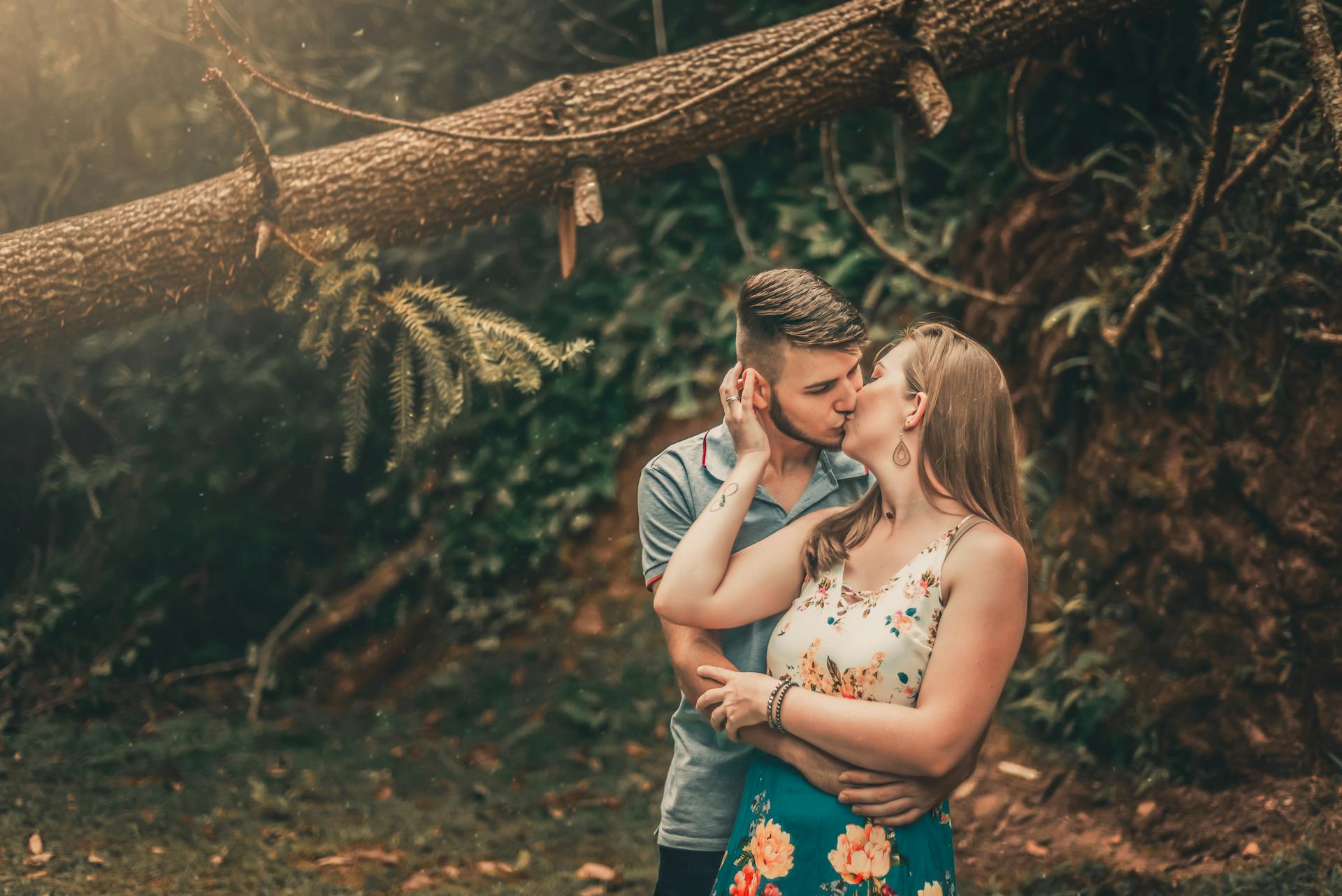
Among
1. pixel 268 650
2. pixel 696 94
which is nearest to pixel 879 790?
pixel 696 94

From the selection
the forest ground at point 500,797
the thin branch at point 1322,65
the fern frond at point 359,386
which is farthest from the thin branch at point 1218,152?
the fern frond at point 359,386

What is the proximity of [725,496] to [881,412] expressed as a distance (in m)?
0.37

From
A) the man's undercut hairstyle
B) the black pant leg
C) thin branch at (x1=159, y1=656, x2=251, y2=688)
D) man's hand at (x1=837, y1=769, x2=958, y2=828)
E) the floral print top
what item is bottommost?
thin branch at (x1=159, y1=656, x2=251, y2=688)

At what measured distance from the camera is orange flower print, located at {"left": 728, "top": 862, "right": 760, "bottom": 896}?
1996 millimetres

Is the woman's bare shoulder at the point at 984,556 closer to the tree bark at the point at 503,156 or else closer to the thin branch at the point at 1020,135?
the tree bark at the point at 503,156

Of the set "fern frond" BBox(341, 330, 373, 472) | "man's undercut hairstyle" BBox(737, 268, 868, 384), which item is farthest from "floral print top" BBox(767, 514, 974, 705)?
"fern frond" BBox(341, 330, 373, 472)

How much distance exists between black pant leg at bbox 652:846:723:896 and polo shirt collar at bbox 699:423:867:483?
853mm

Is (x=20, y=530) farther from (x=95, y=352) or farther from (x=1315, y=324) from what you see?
(x=1315, y=324)

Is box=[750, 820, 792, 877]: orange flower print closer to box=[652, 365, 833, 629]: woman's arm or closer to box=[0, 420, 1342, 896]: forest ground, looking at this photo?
box=[652, 365, 833, 629]: woman's arm

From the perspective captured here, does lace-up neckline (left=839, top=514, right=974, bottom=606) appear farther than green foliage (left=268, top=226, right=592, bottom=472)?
No

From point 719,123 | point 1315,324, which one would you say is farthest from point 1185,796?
point 719,123

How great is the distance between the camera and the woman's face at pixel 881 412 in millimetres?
2096

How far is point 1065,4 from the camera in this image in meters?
3.61

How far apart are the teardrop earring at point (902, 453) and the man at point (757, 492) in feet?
0.50
